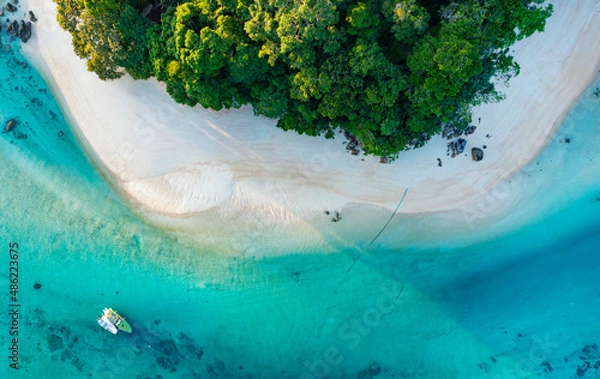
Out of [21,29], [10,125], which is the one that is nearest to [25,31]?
[21,29]

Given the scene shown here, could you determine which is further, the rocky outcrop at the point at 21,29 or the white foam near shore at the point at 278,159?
the rocky outcrop at the point at 21,29

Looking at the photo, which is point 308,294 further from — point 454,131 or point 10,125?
point 10,125

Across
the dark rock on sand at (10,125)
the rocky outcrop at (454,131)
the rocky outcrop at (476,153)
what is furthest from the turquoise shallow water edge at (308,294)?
the rocky outcrop at (454,131)

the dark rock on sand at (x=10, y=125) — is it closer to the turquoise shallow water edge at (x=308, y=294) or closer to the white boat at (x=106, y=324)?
the turquoise shallow water edge at (x=308, y=294)

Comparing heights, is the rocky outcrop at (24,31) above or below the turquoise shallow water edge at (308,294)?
above

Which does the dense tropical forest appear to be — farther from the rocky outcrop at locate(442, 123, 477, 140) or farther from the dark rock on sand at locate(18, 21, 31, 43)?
the dark rock on sand at locate(18, 21, 31, 43)

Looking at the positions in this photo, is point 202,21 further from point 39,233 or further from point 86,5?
point 39,233

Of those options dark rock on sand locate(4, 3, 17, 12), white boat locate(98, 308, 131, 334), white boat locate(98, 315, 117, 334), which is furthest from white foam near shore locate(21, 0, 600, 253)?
white boat locate(98, 315, 117, 334)
